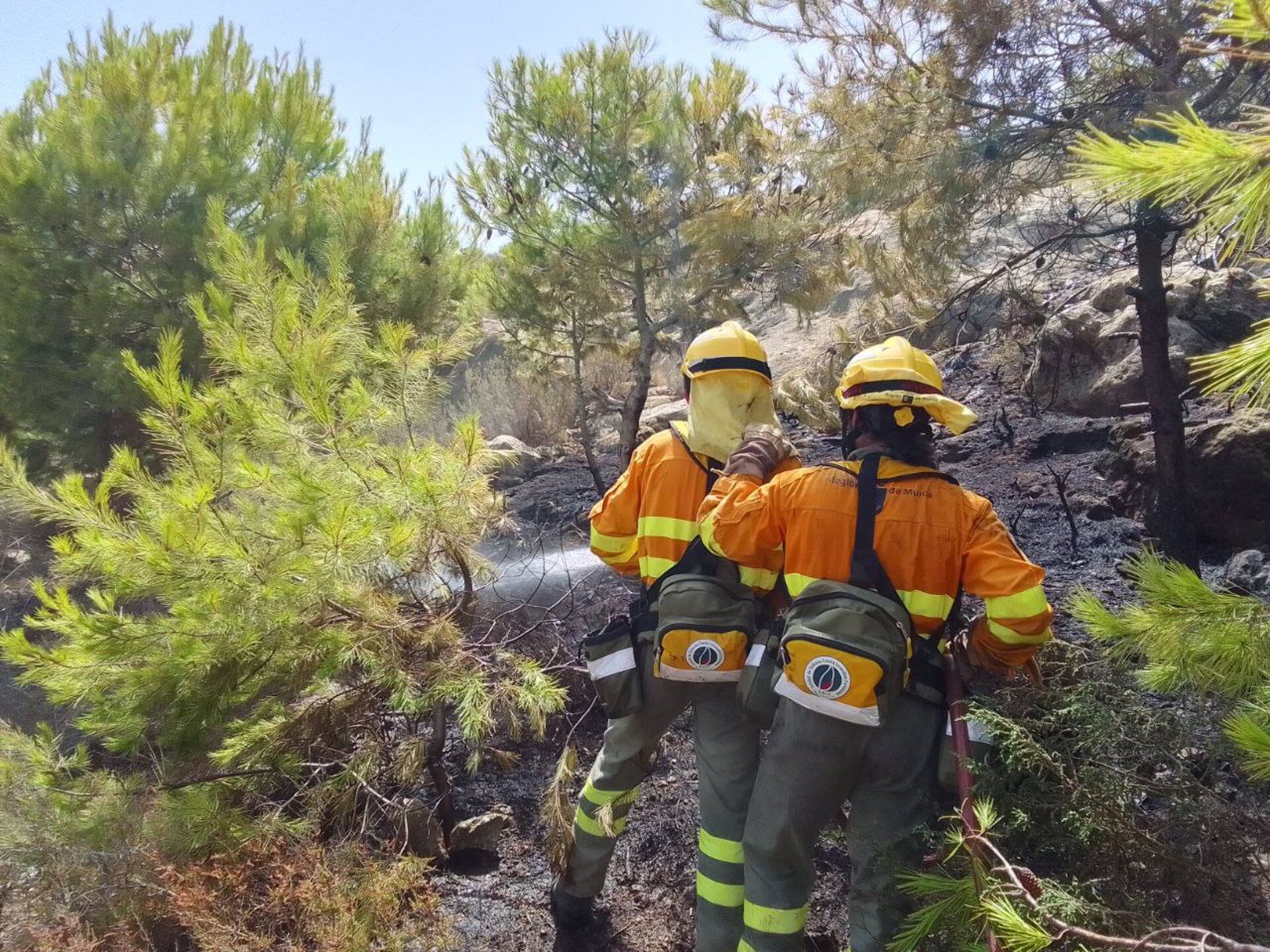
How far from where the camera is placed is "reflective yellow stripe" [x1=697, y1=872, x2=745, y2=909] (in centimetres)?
265

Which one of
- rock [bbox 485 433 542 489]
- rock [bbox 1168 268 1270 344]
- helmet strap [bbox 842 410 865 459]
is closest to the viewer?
helmet strap [bbox 842 410 865 459]

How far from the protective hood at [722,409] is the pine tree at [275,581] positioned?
995 millimetres

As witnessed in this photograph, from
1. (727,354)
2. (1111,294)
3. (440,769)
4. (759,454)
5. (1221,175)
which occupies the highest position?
(1111,294)

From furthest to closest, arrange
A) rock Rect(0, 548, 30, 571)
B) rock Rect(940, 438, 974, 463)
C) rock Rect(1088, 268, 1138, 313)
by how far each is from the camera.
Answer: rock Rect(1088, 268, 1138, 313), rock Rect(0, 548, 30, 571), rock Rect(940, 438, 974, 463)

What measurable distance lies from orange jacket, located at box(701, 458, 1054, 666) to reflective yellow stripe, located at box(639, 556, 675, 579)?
0.52 m

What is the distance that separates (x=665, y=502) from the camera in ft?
9.66

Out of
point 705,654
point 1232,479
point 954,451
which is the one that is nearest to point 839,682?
point 705,654

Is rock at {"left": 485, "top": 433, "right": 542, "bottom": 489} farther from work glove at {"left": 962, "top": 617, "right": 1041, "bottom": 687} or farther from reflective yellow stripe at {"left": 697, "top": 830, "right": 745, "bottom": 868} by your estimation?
work glove at {"left": 962, "top": 617, "right": 1041, "bottom": 687}

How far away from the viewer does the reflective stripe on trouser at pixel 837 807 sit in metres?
2.28

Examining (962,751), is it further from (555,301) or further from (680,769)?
(555,301)

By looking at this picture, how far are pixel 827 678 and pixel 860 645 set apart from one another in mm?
124

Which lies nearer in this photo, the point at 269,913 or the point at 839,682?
the point at 839,682

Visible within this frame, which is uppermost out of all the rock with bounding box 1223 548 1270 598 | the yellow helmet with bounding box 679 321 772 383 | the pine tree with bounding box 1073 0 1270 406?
the pine tree with bounding box 1073 0 1270 406

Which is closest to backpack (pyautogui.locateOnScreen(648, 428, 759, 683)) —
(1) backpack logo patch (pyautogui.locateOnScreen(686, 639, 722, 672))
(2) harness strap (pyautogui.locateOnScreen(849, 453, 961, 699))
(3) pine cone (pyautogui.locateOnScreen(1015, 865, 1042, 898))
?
(1) backpack logo patch (pyautogui.locateOnScreen(686, 639, 722, 672))
